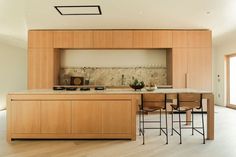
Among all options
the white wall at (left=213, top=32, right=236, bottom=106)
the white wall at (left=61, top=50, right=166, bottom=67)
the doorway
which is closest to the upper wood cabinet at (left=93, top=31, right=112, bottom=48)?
the white wall at (left=61, top=50, right=166, bottom=67)

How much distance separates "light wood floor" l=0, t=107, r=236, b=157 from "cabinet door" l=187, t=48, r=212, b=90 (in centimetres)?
271

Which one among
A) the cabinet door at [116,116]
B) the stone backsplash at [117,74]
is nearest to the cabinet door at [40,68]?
the stone backsplash at [117,74]

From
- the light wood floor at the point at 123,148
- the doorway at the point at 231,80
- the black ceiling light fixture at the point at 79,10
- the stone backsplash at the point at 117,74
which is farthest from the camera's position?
the doorway at the point at 231,80

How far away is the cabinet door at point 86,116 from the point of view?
3631 mm

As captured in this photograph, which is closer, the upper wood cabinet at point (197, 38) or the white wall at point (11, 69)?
the upper wood cabinet at point (197, 38)

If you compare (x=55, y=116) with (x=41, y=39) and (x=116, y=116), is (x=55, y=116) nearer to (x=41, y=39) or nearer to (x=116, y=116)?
(x=116, y=116)

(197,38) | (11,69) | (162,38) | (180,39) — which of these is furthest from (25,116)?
(11,69)

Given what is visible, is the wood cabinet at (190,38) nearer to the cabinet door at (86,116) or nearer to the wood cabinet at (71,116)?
the wood cabinet at (71,116)

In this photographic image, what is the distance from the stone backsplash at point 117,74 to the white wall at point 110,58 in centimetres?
14

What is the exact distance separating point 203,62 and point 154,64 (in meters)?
1.51

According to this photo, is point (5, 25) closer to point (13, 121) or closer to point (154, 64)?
point (13, 121)

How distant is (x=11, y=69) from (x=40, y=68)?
2.58 metres

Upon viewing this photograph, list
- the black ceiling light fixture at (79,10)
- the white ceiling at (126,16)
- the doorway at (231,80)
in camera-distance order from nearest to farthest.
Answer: the white ceiling at (126,16) < the black ceiling light fixture at (79,10) < the doorway at (231,80)

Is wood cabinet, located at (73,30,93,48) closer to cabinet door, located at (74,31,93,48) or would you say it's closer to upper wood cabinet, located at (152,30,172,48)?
cabinet door, located at (74,31,93,48)
